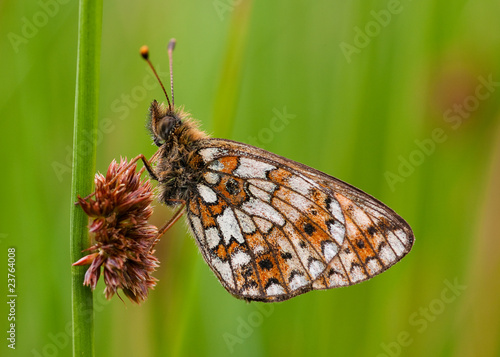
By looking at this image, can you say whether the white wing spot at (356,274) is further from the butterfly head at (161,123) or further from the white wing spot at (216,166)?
the butterfly head at (161,123)

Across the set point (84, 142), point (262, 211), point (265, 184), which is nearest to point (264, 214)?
point (262, 211)

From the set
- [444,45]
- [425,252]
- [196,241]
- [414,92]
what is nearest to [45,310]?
[196,241]

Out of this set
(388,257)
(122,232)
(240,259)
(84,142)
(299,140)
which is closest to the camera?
(84,142)

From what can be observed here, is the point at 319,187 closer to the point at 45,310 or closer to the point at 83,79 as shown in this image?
the point at 83,79

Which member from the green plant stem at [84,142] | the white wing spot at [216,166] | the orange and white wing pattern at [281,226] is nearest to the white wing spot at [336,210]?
the orange and white wing pattern at [281,226]

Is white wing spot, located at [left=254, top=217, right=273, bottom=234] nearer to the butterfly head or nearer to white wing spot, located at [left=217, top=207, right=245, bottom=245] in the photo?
white wing spot, located at [left=217, top=207, right=245, bottom=245]

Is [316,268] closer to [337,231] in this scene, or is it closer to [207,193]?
[337,231]
